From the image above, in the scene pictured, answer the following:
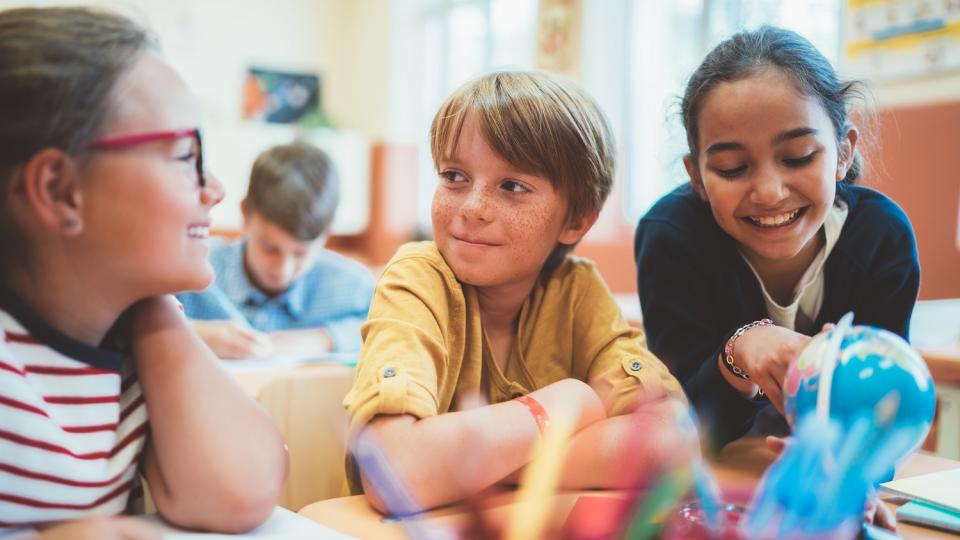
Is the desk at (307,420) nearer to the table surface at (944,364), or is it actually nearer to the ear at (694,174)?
the ear at (694,174)

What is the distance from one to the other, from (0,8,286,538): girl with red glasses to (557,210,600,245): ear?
21.4 inches

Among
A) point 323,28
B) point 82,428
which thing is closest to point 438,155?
point 82,428

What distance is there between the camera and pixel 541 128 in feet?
3.47

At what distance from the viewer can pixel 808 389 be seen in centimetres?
63

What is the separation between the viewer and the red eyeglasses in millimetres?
666

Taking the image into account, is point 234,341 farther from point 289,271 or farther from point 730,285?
point 730,285

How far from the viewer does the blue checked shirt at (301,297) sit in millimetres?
2402

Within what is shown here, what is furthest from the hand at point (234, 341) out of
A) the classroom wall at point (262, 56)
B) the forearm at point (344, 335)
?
the classroom wall at point (262, 56)

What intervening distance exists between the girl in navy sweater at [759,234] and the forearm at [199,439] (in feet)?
→ 1.81

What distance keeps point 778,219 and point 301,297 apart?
1.68 m

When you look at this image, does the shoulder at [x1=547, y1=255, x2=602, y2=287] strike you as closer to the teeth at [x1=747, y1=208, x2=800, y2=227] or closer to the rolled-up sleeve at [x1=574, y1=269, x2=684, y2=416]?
the rolled-up sleeve at [x1=574, y1=269, x2=684, y2=416]

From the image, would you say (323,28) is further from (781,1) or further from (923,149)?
(923,149)

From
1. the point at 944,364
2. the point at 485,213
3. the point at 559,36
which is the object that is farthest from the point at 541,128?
the point at 559,36

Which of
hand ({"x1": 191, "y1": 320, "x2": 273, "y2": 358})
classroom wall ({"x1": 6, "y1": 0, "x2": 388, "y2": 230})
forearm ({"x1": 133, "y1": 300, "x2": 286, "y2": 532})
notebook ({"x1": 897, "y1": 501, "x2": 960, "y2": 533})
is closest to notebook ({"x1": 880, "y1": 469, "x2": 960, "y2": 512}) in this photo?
notebook ({"x1": 897, "y1": 501, "x2": 960, "y2": 533})
